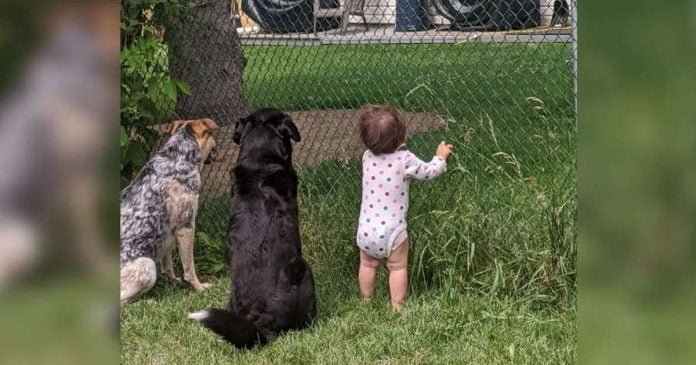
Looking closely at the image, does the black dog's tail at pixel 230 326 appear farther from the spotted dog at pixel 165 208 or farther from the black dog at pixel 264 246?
the spotted dog at pixel 165 208

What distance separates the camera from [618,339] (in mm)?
1442

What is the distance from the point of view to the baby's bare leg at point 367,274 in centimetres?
528

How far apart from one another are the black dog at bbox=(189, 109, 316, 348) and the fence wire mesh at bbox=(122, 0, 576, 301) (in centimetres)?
78

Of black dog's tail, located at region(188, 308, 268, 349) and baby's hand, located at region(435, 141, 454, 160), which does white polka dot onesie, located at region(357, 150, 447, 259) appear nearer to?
baby's hand, located at region(435, 141, 454, 160)

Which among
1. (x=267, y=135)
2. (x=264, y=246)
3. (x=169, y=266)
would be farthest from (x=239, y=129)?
(x=169, y=266)

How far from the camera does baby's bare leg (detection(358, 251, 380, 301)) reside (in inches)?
208

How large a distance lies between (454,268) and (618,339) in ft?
12.5

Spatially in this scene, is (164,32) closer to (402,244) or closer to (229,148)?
(229,148)

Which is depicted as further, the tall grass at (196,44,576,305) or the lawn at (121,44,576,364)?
the tall grass at (196,44,576,305)

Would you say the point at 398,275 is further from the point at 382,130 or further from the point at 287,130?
the point at 287,130

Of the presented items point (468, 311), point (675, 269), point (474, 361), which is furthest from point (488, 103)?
point (675, 269)

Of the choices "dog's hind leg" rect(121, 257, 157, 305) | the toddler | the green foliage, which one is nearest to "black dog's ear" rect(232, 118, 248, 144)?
the toddler

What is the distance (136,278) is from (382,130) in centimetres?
184

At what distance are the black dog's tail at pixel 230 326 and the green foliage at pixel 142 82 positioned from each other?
5.56 feet
